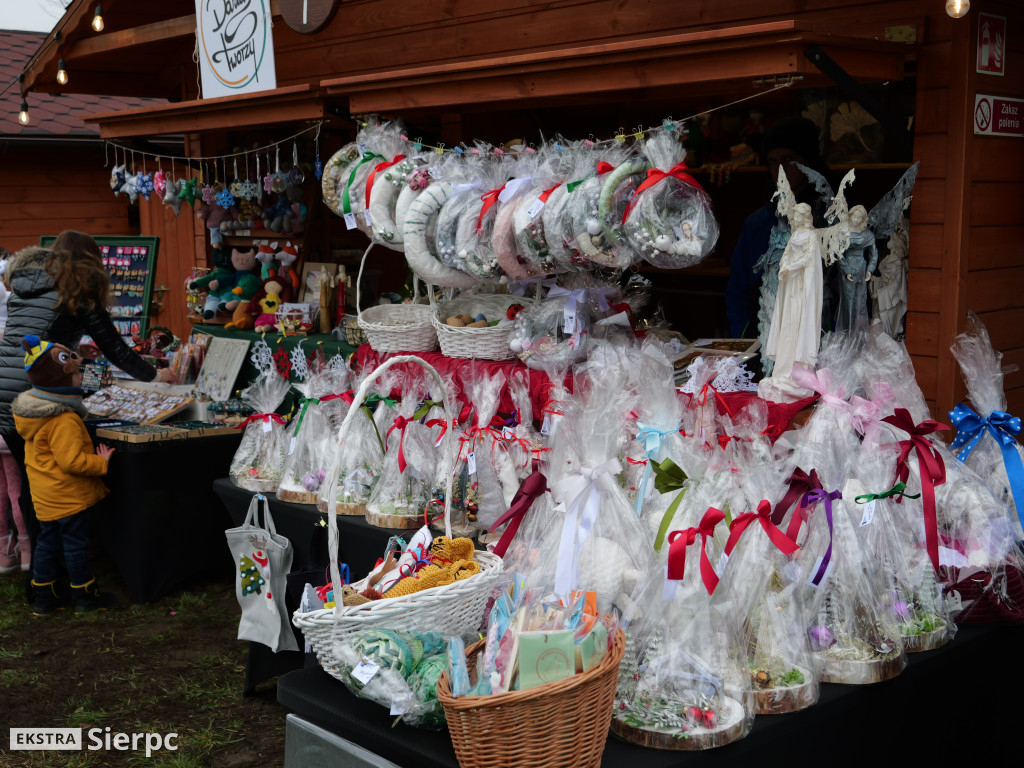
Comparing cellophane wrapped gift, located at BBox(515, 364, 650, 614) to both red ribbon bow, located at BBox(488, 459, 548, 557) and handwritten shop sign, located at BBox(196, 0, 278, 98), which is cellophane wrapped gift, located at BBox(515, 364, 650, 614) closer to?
red ribbon bow, located at BBox(488, 459, 548, 557)

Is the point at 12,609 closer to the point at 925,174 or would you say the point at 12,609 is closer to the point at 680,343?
the point at 680,343

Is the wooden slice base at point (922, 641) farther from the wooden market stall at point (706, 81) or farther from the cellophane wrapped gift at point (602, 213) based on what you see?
the cellophane wrapped gift at point (602, 213)

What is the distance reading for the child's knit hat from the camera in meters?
4.57

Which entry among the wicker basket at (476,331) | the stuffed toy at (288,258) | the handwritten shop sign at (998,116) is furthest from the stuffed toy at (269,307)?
the handwritten shop sign at (998,116)

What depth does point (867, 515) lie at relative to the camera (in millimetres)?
2424

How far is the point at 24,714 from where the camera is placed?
3908 millimetres

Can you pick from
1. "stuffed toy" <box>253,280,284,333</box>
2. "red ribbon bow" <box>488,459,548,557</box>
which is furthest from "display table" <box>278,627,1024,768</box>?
"stuffed toy" <box>253,280,284,333</box>

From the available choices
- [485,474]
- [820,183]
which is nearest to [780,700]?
[485,474]

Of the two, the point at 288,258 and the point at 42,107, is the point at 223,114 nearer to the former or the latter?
the point at 288,258

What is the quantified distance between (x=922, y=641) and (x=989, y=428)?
29.9 inches

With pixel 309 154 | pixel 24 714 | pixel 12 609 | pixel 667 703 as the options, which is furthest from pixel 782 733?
pixel 309 154

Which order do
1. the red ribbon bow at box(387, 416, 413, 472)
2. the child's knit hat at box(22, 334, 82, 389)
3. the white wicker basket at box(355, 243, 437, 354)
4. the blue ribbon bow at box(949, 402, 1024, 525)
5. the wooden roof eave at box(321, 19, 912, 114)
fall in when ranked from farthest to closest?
the child's knit hat at box(22, 334, 82, 389) → the white wicker basket at box(355, 243, 437, 354) → the red ribbon bow at box(387, 416, 413, 472) → the wooden roof eave at box(321, 19, 912, 114) → the blue ribbon bow at box(949, 402, 1024, 525)

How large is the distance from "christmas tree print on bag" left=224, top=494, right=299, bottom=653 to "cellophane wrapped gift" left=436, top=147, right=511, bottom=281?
118cm

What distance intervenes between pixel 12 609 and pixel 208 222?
9.71 ft
